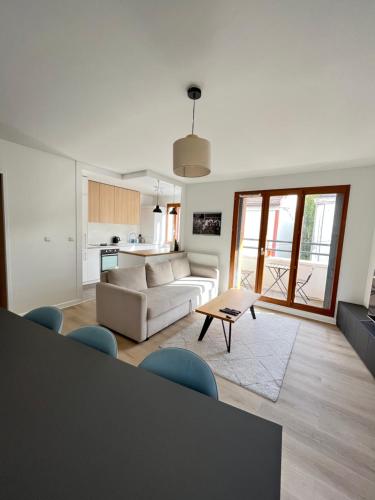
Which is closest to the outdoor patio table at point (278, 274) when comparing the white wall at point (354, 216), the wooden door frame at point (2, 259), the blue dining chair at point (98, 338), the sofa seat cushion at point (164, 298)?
the white wall at point (354, 216)

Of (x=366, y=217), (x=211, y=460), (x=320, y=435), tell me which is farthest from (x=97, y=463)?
(x=366, y=217)

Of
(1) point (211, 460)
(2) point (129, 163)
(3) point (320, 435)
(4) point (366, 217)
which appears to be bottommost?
(3) point (320, 435)

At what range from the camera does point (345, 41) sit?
1205 mm

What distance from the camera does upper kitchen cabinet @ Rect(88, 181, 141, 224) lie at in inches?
202

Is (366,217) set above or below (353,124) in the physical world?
below

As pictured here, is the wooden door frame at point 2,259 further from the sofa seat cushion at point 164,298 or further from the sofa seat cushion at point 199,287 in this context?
the sofa seat cushion at point 199,287

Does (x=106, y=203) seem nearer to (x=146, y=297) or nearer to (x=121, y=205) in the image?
(x=121, y=205)

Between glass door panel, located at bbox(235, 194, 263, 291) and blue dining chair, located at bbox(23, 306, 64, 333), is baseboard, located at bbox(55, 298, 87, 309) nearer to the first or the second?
blue dining chair, located at bbox(23, 306, 64, 333)

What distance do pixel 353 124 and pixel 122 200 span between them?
5.09 meters

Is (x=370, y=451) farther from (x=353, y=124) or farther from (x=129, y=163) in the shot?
(x=129, y=163)

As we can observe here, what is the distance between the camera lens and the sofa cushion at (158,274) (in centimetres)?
355

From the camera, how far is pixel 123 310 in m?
2.67

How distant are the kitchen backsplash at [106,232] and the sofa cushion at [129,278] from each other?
285cm

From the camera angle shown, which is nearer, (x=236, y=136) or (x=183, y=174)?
(x=183, y=174)
